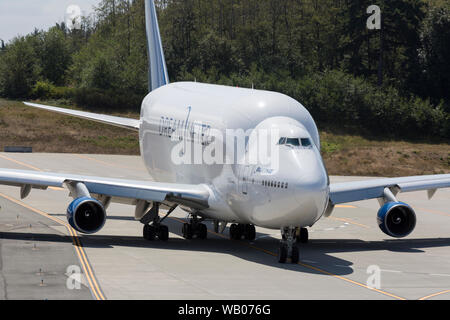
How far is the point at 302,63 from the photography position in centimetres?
14888

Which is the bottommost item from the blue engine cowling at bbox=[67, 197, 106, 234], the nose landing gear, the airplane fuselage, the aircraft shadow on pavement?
the aircraft shadow on pavement

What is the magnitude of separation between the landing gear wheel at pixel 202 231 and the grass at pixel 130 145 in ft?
137

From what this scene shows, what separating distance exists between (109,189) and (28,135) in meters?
63.8

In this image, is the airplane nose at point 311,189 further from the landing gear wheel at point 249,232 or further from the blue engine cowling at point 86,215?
the blue engine cowling at point 86,215

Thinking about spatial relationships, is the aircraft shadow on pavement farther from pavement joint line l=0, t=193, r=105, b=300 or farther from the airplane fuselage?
the airplane fuselage

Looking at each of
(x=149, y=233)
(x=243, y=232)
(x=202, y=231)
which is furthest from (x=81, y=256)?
(x=243, y=232)


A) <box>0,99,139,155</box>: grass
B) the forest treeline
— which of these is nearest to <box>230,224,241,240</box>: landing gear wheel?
<box>0,99,139,155</box>: grass

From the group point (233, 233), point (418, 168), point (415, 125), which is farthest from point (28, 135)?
point (233, 233)

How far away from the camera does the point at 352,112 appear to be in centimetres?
11512

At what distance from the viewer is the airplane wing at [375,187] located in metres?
35.0

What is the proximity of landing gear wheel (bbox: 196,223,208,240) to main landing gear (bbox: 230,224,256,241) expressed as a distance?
1.28 m

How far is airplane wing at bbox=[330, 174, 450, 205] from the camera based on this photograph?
34969 millimetres

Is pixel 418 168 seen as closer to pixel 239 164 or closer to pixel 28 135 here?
pixel 28 135

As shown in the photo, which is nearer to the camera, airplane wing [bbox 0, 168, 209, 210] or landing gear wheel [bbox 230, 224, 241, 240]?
airplane wing [bbox 0, 168, 209, 210]
